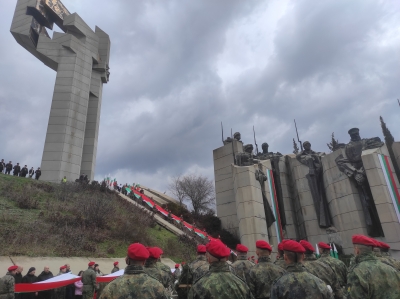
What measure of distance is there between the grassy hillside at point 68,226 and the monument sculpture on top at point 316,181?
7477 millimetres

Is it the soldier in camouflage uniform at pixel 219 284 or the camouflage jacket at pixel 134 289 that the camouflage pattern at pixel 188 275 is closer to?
the soldier in camouflage uniform at pixel 219 284

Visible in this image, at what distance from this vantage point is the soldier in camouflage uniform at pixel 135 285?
2870mm

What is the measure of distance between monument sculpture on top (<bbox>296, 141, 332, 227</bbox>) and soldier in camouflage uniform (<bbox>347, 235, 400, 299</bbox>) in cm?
1283

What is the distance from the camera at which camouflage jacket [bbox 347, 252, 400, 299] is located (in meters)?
3.19

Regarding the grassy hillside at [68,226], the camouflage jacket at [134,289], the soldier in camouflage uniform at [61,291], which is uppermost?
the grassy hillside at [68,226]

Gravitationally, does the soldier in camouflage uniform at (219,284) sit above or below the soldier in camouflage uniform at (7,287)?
above

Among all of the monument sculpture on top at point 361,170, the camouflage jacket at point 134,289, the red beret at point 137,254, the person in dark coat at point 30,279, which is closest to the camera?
the camouflage jacket at point 134,289

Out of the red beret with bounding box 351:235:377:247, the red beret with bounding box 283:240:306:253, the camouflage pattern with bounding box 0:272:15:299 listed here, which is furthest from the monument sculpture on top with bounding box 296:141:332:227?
the camouflage pattern with bounding box 0:272:15:299

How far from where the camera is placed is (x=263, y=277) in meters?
4.22

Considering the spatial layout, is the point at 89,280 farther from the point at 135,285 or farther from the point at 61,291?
the point at 135,285

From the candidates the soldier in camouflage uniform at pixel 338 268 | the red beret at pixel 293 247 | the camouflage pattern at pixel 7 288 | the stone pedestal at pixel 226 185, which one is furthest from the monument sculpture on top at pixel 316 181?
the camouflage pattern at pixel 7 288

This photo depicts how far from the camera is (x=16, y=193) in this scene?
16625mm

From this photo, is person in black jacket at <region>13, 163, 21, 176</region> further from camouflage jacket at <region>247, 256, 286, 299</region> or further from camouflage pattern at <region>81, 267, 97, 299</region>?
camouflage jacket at <region>247, 256, 286, 299</region>

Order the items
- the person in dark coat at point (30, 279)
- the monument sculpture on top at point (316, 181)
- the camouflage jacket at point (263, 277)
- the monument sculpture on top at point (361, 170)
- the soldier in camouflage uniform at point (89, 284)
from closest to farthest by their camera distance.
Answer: the camouflage jacket at point (263, 277) < the person in dark coat at point (30, 279) < the soldier in camouflage uniform at point (89, 284) < the monument sculpture on top at point (361, 170) < the monument sculpture on top at point (316, 181)
